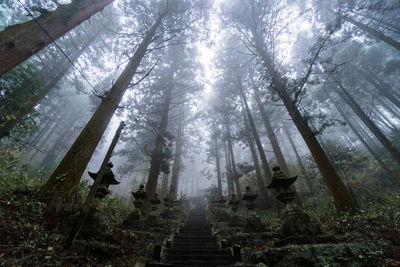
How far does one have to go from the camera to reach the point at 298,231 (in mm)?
4562

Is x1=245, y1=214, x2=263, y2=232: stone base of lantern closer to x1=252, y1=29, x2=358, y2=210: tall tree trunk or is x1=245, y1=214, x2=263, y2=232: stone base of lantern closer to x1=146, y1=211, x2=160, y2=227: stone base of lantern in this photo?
x1=252, y1=29, x2=358, y2=210: tall tree trunk

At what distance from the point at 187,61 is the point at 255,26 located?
23.5 feet

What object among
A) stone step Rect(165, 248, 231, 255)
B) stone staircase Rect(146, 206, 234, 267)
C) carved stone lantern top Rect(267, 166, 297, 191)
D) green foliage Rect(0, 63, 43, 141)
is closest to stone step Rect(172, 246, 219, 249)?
stone staircase Rect(146, 206, 234, 267)

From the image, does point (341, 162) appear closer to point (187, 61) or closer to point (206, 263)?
point (206, 263)

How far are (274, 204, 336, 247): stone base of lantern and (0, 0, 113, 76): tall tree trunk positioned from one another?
26.1 feet

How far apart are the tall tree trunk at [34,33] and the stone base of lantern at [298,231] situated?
7.95 m

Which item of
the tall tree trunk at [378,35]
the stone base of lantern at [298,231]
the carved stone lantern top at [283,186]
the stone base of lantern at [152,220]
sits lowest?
the stone base of lantern at [298,231]

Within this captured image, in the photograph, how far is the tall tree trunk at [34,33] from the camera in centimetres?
371

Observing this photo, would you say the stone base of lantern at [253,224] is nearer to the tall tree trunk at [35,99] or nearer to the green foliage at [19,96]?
the tall tree trunk at [35,99]

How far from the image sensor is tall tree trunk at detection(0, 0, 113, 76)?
12.2ft

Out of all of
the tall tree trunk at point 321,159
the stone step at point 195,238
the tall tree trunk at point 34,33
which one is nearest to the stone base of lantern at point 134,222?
the stone step at point 195,238

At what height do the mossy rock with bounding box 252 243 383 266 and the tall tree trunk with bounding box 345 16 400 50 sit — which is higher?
the tall tree trunk with bounding box 345 16 400 50

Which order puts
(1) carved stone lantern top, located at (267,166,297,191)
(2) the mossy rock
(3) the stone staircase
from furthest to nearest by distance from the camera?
(1) carved stone lantern top, located at (267,166,297,191) → (3) the stone staircase → (2) the mossy rock

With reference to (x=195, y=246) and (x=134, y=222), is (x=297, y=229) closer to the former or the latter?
(x=195, y=246)
